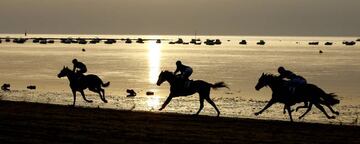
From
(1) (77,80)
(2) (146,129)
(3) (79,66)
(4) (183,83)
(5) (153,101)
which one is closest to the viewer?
(2) (146,129)

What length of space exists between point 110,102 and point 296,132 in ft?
48.7

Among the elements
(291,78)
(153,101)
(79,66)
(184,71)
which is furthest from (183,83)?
(153,101)

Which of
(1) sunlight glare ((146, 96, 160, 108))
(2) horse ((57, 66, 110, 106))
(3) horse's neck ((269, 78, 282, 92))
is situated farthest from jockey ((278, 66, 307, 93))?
(1) sunlight glare ((146, 96, 160, 108))

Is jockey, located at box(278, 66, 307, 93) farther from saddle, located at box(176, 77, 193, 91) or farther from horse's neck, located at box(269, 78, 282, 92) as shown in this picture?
saddle, located at box(176, 77, 193, 91)

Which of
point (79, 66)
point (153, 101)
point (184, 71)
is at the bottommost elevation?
point (153, 101)

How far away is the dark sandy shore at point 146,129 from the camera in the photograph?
15.3 m

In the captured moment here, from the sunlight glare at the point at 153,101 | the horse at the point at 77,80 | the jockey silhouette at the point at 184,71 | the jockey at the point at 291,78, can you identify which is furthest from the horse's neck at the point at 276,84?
the sunlight glare at the point at 153,101

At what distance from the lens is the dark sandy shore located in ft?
50.3

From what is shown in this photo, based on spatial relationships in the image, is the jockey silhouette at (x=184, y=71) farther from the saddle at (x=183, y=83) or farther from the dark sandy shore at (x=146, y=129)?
the dark sandy shore at (x=146, y=129)

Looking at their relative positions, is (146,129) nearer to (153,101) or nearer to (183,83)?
(183,83)

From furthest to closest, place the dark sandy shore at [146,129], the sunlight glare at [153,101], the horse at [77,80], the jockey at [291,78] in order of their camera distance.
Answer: the sunlight glare at [153,101], the horse at [77,80], the jockey at [291,78], the dark sandy shore at [146,129]

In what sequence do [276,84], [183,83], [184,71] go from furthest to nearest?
[183,83] → [184,71] → [276,84]

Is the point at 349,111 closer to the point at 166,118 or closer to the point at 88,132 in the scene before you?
the point at 166,118

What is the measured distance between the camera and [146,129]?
683 inches
